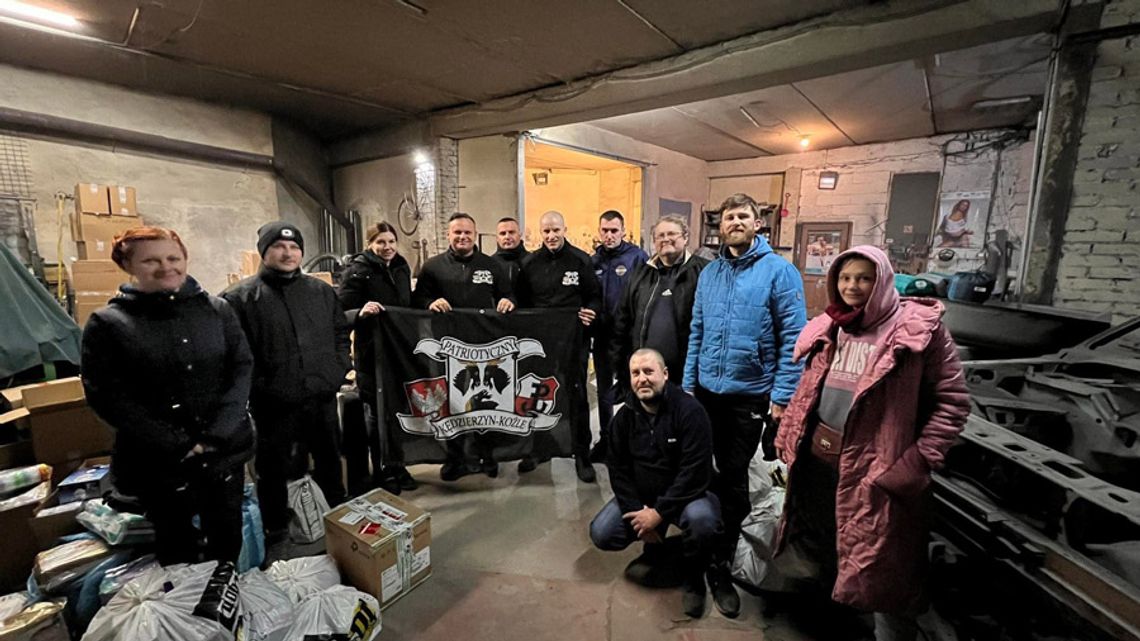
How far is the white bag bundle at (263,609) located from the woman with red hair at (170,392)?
0.39m

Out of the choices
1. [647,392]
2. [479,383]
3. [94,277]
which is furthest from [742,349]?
[94,277]

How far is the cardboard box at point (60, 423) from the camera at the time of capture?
2396mm

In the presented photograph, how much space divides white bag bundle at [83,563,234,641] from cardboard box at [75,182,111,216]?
4395mm

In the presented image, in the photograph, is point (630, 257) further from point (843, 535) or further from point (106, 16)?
point (106, 16)

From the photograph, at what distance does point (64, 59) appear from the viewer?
3.74 meters

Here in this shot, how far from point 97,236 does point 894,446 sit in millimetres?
6037

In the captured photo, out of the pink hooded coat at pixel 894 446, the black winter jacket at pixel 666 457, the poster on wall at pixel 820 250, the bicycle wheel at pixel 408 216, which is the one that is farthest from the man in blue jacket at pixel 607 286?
the poster on wall at pixel 820 250

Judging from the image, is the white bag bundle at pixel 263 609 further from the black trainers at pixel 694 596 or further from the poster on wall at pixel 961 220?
the poster on wall at pixel 961 220

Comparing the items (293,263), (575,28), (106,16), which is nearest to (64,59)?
(106,16)

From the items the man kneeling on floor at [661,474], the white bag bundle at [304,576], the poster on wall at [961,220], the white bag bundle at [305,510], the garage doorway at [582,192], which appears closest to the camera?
the white bag bundle at [304,576]

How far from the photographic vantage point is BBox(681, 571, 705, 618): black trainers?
73.1 inches

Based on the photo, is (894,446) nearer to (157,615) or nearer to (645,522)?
(645,522)

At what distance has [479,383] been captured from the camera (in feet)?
9.09

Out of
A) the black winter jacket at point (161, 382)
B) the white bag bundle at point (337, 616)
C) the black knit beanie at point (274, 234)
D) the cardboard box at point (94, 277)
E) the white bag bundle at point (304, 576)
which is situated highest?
the black knit beanie at point (274, 234)
